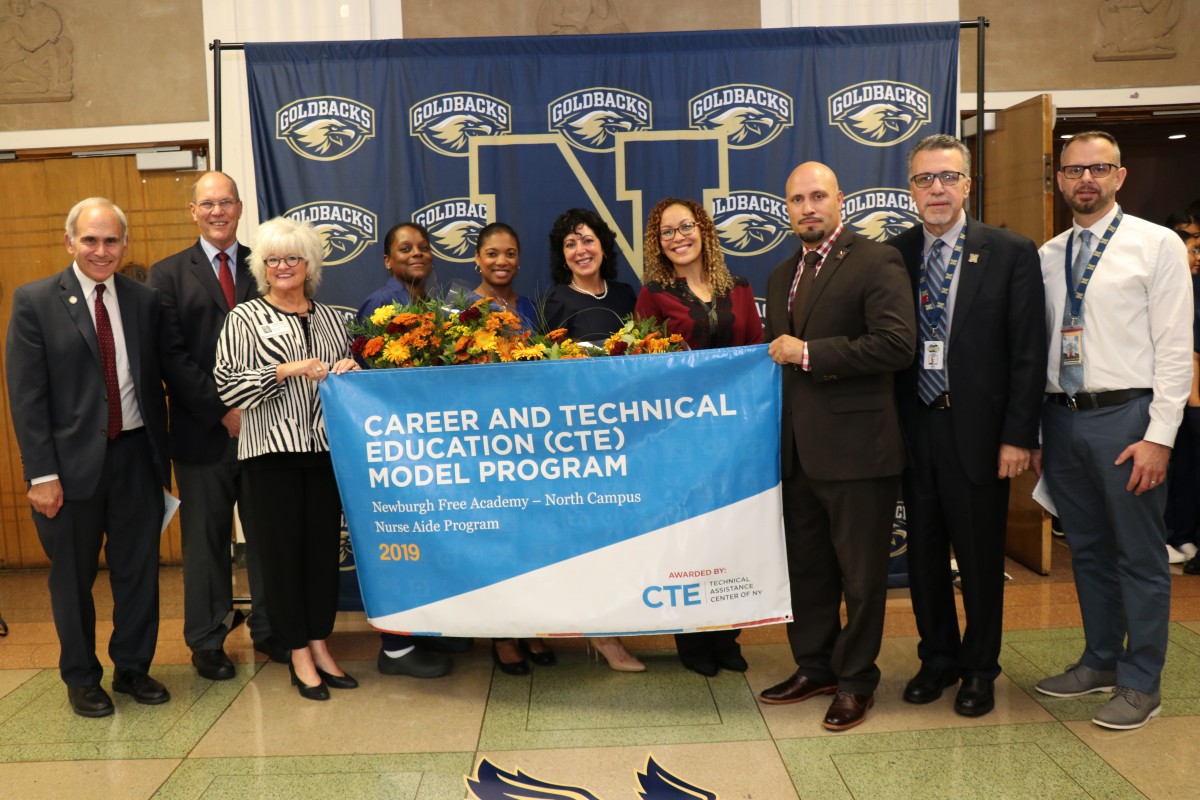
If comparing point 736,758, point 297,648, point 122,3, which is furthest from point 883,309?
point 122,3

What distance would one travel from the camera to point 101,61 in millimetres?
5340

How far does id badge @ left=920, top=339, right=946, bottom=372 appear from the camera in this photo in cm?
310

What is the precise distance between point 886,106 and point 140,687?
152 inches

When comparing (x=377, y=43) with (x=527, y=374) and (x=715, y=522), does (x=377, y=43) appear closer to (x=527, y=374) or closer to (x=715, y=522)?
(x=527, y=374)

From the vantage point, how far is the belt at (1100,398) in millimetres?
3006

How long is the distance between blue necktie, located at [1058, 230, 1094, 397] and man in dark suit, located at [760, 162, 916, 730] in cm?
54

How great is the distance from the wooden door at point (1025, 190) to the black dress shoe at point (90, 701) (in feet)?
13.4

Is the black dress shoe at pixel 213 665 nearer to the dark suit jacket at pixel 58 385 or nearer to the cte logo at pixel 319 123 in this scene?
→ the dark suit jacket at pixel 58 385

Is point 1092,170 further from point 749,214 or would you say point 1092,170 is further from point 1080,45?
point 1080,45

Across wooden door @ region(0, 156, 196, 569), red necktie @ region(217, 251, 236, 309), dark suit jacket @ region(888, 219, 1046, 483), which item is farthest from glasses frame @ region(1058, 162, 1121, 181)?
wooden door @ region(0, 156, 196, 569)

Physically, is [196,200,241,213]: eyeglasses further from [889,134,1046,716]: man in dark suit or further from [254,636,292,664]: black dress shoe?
[889,134,1046,716]: man in dark suit

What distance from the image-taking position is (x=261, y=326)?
332 cm

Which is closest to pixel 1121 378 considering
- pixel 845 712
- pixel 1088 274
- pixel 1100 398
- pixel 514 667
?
pixel 1100 398

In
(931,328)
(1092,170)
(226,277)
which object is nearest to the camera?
(1092,170)
